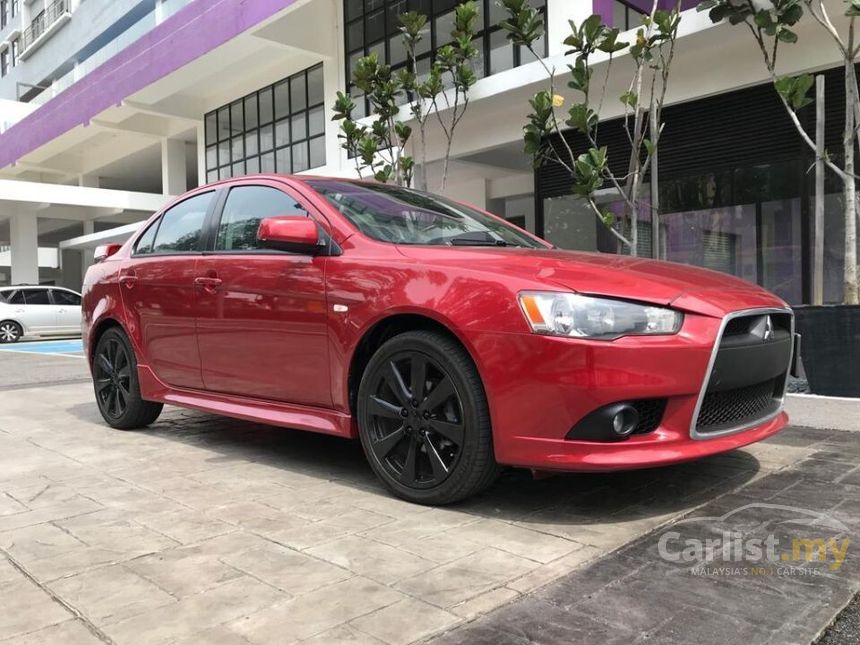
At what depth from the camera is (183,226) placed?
471 centimetres

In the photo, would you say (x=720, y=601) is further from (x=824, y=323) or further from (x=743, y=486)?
(x=824, y=323)

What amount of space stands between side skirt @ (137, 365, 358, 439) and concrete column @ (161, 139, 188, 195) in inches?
810

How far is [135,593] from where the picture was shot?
7.80 ft

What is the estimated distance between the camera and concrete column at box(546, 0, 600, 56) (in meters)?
11.0

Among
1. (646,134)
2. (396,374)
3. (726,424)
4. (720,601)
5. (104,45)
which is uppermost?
(104,45)

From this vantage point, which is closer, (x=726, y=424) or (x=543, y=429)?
(x=543, y=429)

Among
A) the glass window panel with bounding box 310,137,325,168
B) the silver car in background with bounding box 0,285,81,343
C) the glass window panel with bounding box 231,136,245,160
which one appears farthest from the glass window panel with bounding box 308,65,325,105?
the silver car in background with bounding box 0,285,81,343

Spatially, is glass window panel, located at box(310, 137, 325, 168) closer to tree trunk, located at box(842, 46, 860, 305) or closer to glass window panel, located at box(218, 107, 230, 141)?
glass window panel, located at box(218, 107, 230, 141)

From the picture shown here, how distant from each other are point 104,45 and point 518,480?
33275 mm

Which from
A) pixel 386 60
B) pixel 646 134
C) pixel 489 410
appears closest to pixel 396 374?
pixel 489 410

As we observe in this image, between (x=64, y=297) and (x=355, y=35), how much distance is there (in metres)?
10.8

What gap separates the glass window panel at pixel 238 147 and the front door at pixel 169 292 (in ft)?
54.5
